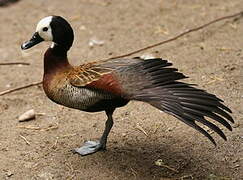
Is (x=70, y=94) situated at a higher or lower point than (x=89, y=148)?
higher

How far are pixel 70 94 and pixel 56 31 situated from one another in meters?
0.43

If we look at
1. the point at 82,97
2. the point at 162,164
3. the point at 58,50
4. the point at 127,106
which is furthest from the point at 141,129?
the point at 58,50

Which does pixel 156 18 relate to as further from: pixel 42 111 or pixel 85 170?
pixel 85 170

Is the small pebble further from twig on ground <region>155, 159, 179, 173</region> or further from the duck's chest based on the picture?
twig on ground <region>155, 159, 179, 173</region>

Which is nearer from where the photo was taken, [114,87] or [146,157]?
[114,87]

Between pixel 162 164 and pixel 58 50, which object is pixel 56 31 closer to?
pixel 58 50

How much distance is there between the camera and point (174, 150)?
327 centimetres

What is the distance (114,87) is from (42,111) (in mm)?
1266

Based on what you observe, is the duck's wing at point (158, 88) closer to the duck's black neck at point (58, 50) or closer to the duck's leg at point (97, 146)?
the duck's black neck at point (58, 50)

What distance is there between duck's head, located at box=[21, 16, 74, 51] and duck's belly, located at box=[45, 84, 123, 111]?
1.08 ft

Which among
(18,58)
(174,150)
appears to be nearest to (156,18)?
(18,58)

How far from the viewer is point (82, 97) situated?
2988 mm

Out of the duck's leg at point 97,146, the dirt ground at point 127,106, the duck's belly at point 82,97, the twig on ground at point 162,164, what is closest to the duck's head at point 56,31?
the duck's belly at point 82,97

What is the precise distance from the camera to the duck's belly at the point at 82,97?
9.68 ft
